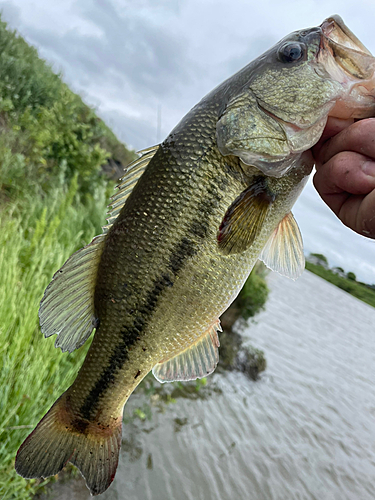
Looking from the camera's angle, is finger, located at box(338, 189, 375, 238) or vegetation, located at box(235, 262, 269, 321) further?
vegetation, located at box(235, 262, 269, 321)

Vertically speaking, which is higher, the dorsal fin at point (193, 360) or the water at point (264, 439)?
the dorsal fin at point (193, 360)

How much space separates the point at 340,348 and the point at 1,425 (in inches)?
562

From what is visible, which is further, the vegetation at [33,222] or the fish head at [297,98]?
the vegetation at [33,222]

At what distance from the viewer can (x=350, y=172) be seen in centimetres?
144

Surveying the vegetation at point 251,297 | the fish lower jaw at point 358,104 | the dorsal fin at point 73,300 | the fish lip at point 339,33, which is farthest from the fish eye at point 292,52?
the vegetation at point 251,297

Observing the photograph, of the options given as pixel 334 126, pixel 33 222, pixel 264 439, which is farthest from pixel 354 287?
pixel 334 126

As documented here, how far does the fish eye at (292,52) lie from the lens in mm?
1592

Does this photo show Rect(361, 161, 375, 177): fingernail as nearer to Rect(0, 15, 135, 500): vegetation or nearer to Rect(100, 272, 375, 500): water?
Rect(0, 15, 135, 500): vegetation

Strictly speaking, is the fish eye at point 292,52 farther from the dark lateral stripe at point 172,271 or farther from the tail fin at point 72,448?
the tail fin at point 72,448

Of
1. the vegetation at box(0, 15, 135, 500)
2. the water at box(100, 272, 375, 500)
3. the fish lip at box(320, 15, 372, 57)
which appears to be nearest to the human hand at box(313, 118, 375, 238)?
the fish lip at box(320, 15, 372, 57)

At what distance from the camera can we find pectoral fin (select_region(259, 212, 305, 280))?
1.88 meters

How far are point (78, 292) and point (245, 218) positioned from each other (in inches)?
34.6

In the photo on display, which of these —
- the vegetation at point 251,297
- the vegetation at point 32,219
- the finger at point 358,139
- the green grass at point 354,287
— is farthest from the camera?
the vegetation at point 251,297

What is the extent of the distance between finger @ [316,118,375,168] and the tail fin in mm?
1669
